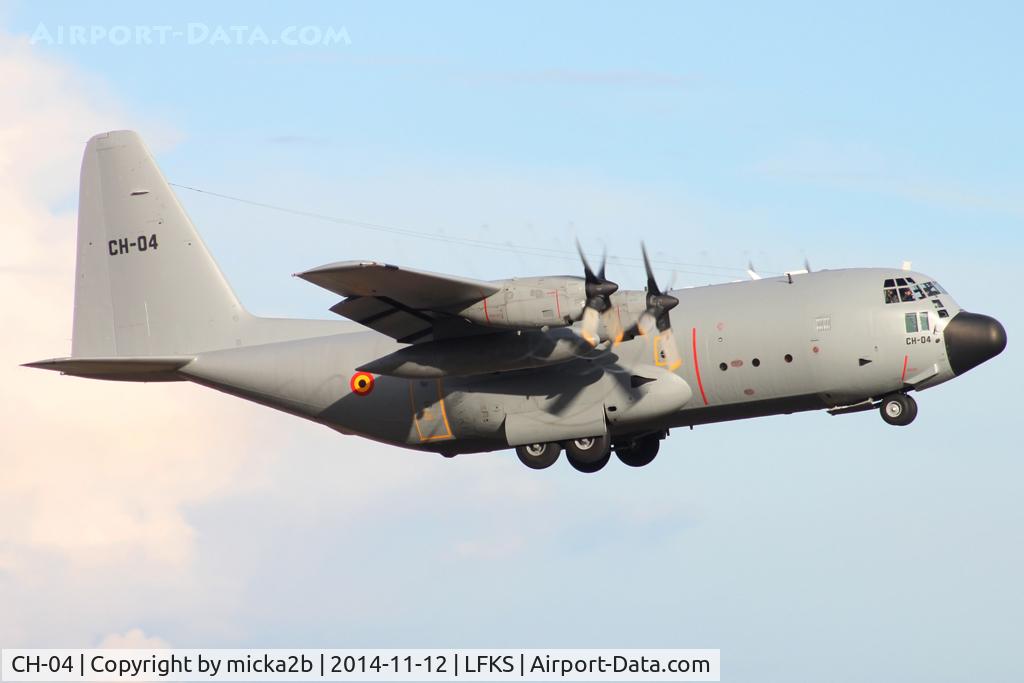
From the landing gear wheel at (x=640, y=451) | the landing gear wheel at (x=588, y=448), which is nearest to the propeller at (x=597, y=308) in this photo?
the landing gear wheel at (x=588, y=448)

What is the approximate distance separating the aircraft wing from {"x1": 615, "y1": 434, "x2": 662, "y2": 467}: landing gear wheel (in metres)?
4.65

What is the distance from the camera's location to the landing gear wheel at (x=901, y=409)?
2209 centimetres

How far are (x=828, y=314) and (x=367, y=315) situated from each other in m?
7.37

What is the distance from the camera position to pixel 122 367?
2447 cm

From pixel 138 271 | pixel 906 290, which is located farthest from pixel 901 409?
pixel 138 271

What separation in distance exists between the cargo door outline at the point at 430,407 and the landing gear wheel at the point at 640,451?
3.58 m

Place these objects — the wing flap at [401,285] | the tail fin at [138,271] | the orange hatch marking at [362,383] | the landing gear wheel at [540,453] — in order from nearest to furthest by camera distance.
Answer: the wing flap at [401,285]
the landing gear wheel at [540,453]
the orange hatch marking at [362,383]
the tail fin at [138,271]

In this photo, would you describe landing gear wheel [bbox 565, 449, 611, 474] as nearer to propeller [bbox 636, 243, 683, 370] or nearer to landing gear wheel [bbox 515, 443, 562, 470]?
landing gear wheel [bbox 515, 443, 562, 470]

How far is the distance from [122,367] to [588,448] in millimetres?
8492

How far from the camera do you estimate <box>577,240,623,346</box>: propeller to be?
67.8 feet

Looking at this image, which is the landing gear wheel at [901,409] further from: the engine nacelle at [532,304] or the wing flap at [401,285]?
the wing flap at [401,285]

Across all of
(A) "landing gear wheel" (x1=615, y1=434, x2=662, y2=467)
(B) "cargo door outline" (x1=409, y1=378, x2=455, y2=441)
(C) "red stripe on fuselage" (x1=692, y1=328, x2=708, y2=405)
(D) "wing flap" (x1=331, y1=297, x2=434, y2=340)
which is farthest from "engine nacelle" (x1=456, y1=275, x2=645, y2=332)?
(A) "landing gear wheel" (x1=615, y1=434, x2=662, y2=467)

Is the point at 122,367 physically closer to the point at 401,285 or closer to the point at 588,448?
the point at 401,285

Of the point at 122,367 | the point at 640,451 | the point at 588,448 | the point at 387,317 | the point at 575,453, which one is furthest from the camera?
the point at 640,451
